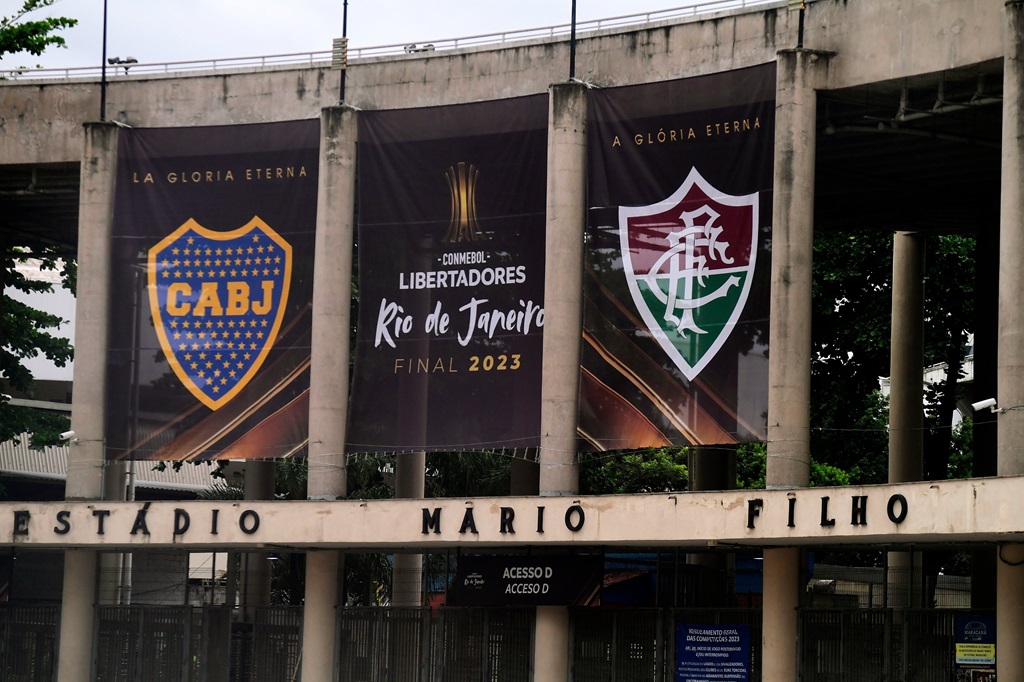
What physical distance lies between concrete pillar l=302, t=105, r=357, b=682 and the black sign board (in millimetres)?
2973

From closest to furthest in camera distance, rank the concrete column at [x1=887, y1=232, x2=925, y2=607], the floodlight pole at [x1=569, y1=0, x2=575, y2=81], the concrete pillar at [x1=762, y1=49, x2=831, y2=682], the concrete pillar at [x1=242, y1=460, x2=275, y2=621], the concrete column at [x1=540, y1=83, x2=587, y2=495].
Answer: the concrete pillar at [x1=762, y1=49, x2=831, y2=682] < the concrete column at [x1=540, y1=83, x2=587, y2=495] < the floodlight pole at [x1=569, y1=0, x2=575, y2=81] < the concrete column at [x1=887, y1=232, x2=925, y2=607] < the concrete pillar at [x1=242, y1=460, x2=275, y2=621]

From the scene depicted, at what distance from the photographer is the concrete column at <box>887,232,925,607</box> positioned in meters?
43.2

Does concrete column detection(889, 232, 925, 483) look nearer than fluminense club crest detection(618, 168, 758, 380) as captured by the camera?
No

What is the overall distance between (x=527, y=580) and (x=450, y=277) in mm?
6609

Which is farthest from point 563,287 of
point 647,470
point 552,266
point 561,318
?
point 647,470

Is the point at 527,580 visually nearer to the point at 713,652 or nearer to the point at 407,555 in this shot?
the point at 713,652

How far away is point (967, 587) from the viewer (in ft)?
163

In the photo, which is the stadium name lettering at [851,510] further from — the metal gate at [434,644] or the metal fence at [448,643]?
the metal gate at [434,644]

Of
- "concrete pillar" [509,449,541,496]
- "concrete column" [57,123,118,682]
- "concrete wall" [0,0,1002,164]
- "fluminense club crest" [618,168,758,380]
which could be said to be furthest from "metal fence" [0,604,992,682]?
"concrete wall" [0,0,1002,164]

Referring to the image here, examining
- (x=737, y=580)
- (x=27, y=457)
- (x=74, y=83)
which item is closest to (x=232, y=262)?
(x=74, y=83)

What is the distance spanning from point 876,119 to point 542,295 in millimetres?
7744

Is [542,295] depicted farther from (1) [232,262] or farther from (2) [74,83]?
(2) [74,83]

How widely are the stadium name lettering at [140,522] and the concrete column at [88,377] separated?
51.5 inches

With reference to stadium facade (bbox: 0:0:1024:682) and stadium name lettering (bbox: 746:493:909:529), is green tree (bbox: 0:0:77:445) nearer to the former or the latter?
stadium facade (bbox: 0:0:1024:682)
